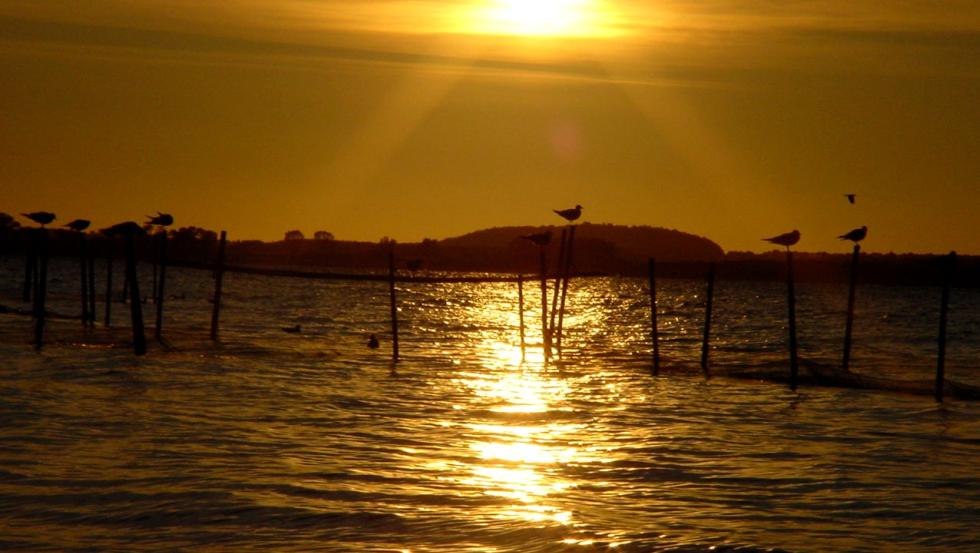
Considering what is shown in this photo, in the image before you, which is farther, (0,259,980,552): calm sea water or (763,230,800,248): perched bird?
(763,230,800,248): perched bird

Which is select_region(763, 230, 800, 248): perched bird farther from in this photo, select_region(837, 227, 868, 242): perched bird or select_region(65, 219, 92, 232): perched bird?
select_region(65, 219, 92, 232): perched bird

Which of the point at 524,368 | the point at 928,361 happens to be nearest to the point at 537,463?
the point at 524,368

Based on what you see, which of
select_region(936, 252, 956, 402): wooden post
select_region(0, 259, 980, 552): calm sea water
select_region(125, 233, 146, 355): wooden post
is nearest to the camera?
select_region(0, 259, 980, 552): calm sea water

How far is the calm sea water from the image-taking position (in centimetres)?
1100

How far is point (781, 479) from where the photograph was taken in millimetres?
13828

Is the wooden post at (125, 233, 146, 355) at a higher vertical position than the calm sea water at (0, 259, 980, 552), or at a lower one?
higher

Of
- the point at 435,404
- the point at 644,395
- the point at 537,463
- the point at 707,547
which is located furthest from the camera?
the point at 644,395

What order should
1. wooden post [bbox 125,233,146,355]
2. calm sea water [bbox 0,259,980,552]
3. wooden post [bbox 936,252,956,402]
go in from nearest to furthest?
1. calm sea water [bbox 0,259,980,552]
2. wooden post [bbox 936,252,956,402]
3. wooden post [bbox 125,233,146,355]

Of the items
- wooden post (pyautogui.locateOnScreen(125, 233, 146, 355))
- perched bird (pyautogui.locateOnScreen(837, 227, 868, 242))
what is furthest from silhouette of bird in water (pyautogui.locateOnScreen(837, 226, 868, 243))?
wooden post (pyautogui.locateOnScreen(125, 233, 146, 355))

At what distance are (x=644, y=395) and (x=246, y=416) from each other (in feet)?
24.3

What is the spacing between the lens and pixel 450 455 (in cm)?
1459

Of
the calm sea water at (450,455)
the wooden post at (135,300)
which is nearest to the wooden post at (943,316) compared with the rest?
the calm sea water at (450,455)

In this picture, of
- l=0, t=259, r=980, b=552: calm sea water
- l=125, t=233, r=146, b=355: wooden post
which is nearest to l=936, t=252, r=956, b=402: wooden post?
l=0, t=259, r=980, b=552: calm sea water

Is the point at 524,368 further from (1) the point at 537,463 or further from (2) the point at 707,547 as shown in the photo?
(2) the point at 707,547
